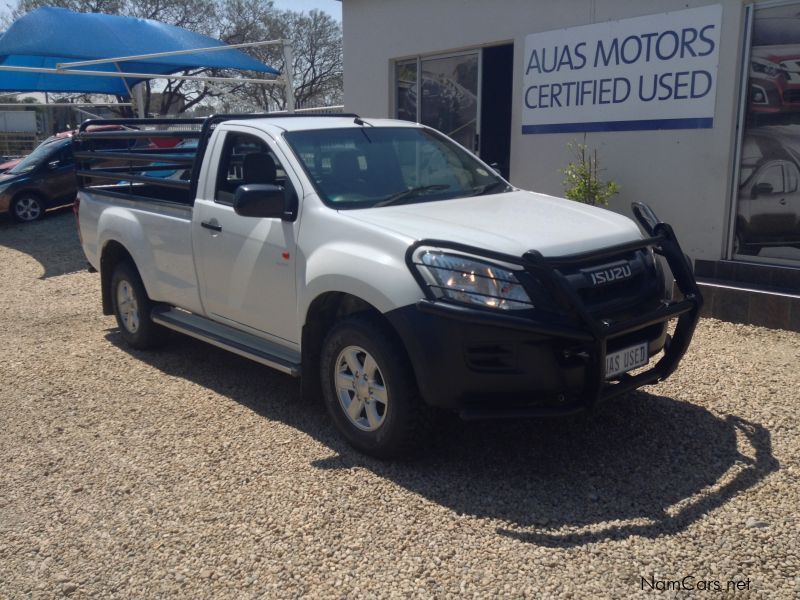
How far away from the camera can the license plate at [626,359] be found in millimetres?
4086

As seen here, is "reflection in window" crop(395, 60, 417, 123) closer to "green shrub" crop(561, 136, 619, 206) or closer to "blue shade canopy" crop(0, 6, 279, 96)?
"green shrub" crop(561, 136, 619, 206)

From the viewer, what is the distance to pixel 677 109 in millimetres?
7914

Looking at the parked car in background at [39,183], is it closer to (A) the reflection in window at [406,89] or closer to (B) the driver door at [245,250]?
(A) the reflection in window at [406,89]

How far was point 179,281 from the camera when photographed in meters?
6.08

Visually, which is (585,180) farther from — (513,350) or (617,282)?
(513,350)

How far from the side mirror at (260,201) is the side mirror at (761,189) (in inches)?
192

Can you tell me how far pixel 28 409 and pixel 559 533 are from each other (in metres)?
3.88

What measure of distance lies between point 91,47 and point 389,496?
14094 mm

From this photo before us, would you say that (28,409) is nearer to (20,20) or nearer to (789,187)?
(789,187)

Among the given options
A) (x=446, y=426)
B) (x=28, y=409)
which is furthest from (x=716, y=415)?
(x=28, y=409)

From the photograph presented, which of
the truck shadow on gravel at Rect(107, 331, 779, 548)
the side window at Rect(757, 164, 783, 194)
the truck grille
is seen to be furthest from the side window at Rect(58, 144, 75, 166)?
the truck grille

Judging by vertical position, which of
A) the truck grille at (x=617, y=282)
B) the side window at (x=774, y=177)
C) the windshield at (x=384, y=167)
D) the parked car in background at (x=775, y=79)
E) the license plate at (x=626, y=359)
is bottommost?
the license plate at (x=626, y=359)

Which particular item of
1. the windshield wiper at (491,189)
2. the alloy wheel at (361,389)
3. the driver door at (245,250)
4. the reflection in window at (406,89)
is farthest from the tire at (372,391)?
the reflection in window at (406,89)

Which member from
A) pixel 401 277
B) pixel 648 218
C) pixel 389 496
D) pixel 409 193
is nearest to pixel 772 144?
pixel 648 218
